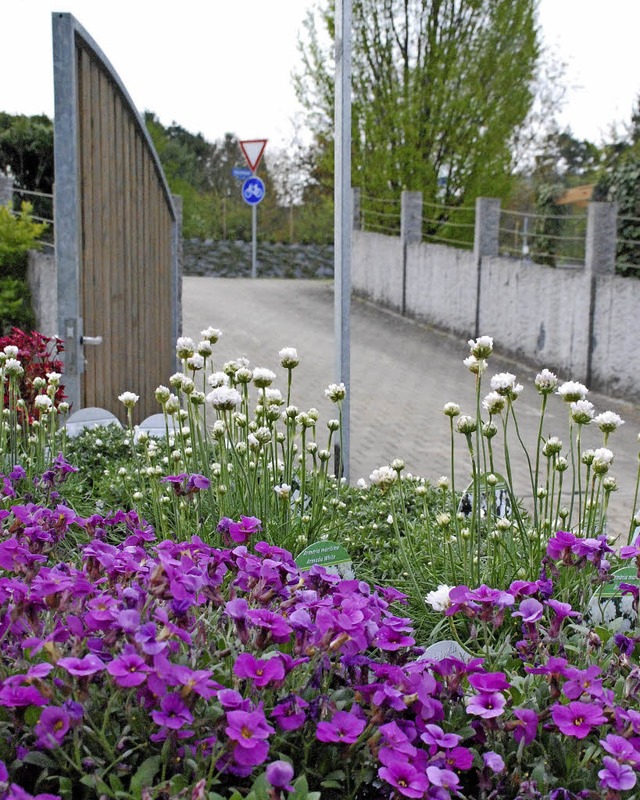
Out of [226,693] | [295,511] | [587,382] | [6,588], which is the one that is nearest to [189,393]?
[295,511]

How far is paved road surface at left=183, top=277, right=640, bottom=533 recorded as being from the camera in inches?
357

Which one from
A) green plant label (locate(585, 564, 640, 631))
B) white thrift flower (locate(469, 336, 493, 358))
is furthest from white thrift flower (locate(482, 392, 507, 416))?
green plant label (locate(585, 564, 640, 631))

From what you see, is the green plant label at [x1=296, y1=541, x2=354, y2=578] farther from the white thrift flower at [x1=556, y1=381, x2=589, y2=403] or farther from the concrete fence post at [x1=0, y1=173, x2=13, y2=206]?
the concrete fence post at [x1=0, y1=173, x2=13, y2=206]

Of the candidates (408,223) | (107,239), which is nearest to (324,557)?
(107,239)

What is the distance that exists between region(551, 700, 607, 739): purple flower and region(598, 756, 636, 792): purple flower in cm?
10

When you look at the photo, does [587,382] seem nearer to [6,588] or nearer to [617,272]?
[617,272]

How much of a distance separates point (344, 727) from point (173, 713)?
293mm

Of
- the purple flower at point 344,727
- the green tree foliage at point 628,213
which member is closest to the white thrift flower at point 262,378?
the purple flower at point 344,727

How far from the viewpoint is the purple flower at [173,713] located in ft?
5.28

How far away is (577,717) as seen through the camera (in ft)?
5.99

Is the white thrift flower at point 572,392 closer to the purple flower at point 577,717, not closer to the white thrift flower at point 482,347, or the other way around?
the white thrift flower at point 482,347

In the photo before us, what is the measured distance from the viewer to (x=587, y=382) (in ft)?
40.3

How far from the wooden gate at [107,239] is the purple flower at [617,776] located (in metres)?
4.90

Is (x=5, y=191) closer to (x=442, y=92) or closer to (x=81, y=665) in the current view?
(x=442, y=92)
